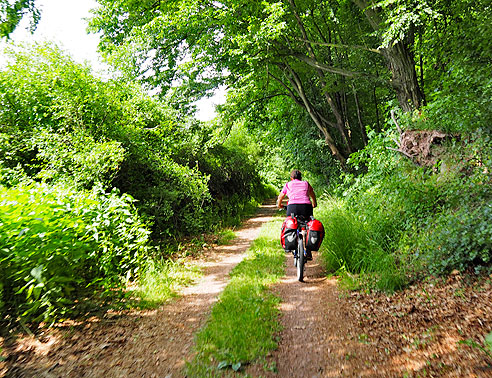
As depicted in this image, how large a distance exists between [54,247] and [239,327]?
8.15ft

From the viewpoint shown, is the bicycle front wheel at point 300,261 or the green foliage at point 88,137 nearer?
the bicycle front wheel at point 300,261

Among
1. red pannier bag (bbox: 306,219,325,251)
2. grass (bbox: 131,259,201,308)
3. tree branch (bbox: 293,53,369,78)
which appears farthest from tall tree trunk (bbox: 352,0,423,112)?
grass (bbox: 131,259,201,308)

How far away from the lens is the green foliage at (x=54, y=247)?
11.4 feet

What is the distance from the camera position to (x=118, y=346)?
3.57m

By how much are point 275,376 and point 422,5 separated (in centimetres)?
760

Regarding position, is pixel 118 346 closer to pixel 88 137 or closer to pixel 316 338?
pixel 316 338

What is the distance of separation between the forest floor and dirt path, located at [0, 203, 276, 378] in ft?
0.04

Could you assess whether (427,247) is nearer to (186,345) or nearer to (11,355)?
(186,345)

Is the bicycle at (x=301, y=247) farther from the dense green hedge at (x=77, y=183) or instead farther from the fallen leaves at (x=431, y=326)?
the dense green hedge at (x=77, y=183)

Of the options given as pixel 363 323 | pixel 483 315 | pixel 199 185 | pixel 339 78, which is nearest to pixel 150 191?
pixel 199 185

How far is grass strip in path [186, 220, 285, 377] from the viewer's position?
3020mm

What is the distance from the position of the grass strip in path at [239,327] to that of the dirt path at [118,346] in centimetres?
20

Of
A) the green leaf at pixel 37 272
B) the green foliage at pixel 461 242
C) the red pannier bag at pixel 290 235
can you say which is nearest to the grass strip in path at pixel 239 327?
the red pannier bag at pixel 290 235

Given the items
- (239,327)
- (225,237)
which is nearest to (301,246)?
(239,327)
